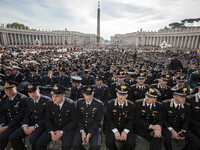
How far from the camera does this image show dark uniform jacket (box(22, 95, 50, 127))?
159 inches

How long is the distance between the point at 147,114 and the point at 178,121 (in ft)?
3.56

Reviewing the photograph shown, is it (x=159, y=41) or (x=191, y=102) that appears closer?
(x=191, y=102)

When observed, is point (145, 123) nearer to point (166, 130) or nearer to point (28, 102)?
point (166, 130)

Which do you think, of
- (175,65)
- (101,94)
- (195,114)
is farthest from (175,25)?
(101,94)

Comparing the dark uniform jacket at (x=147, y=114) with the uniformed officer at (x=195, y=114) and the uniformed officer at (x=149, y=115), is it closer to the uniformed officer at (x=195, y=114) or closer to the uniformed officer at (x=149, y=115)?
the uniformed officer at (x=149, y=115)

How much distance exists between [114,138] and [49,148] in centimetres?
232

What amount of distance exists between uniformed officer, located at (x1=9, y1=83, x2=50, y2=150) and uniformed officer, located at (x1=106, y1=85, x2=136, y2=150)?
2.32 m

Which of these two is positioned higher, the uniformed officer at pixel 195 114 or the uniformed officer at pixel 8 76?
the uniformed officer at pixel 8 76

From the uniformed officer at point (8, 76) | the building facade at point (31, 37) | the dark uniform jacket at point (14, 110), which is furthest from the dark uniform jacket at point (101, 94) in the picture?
the building facade at point (31, 37)

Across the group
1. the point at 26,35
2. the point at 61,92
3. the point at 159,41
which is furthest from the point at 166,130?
the point at 159,41

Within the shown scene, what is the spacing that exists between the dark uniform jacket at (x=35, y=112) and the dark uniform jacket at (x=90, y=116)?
4.33 feet

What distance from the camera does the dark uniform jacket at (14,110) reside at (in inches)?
159

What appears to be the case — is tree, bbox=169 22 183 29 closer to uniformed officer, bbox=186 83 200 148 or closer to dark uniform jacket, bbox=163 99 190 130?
uniformed officer, bbox=186 83 200 148

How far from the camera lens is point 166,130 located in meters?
3.78
